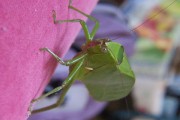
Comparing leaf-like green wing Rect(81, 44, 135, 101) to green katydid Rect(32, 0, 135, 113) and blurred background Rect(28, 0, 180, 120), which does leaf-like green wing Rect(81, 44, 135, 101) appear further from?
blurred background Rect(28, 0, 180, 120)

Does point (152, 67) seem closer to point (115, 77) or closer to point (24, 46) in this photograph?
point (115, 77)

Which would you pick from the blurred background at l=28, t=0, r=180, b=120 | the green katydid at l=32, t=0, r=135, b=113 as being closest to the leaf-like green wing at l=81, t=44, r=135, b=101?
the green katydid at l=32, t=0, r=135, b=113

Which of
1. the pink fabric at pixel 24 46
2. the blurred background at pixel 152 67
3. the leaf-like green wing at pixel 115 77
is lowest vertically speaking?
the blurred background at pixel 152 67

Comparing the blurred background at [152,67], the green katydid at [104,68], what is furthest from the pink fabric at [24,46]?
the blurred background at [152,67]

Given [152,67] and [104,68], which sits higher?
[104,68]

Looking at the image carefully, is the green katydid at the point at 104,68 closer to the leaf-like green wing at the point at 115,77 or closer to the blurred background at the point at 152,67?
the leaf-like green wing at the point at 115,77

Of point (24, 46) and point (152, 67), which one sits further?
point (152, 67)

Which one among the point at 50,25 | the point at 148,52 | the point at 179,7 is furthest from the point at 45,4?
the point at 179,7

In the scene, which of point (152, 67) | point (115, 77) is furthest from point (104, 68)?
point (152, 67)

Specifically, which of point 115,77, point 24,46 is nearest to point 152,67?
point 115,77
